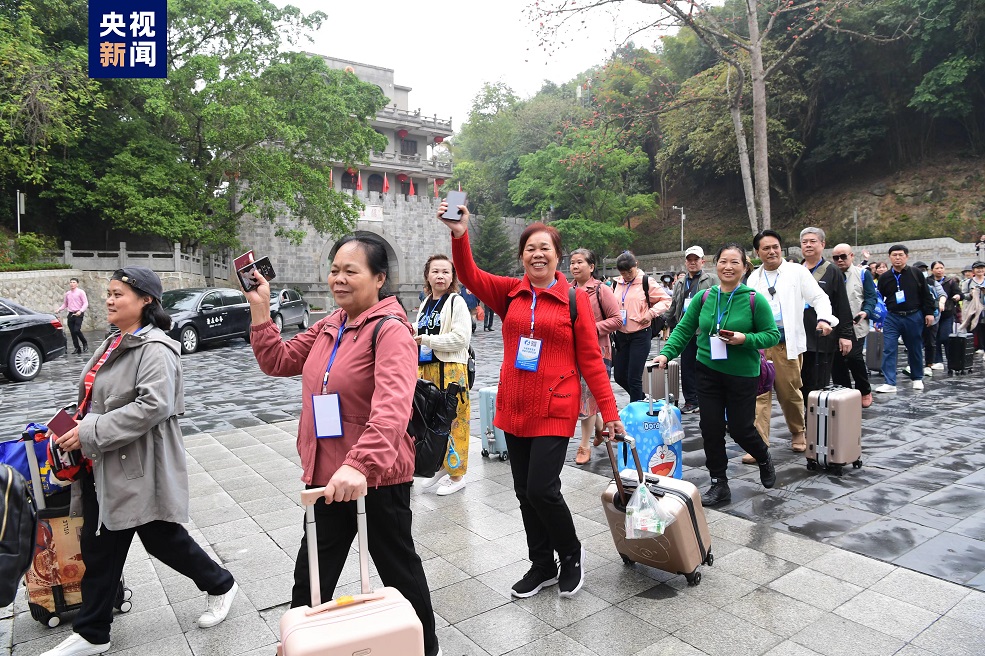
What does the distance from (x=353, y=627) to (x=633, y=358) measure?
464 cm

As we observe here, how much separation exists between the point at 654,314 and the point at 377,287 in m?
3.93

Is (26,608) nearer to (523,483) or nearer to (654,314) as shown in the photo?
(523,483)

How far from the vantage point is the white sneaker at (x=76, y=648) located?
2.63 meters

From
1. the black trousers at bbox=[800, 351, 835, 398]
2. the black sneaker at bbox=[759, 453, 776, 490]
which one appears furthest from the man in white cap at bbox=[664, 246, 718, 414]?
the black sneaker at bbox=[759, 453, 776, 490]

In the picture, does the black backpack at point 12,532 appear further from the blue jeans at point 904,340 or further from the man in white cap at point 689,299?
the blue jeans at point 904,340

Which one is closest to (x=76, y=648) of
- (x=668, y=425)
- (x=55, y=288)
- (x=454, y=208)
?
(x=454, y=208)

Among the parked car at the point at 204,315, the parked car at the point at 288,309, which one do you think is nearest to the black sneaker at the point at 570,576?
the parked car at the point at 204,315

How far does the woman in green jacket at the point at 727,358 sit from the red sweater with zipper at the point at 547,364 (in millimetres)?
1210

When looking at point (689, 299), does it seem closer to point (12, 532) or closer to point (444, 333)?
point (444, 333)

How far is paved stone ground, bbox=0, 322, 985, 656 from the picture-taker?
2.73 meters

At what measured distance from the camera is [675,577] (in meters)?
3.29

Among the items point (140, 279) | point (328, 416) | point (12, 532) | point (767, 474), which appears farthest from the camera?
point (767, 474)

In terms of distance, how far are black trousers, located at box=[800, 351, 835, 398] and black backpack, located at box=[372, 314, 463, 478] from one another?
408 cm

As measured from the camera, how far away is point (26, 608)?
10.4ft
